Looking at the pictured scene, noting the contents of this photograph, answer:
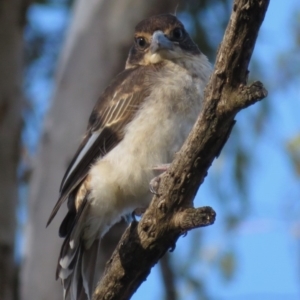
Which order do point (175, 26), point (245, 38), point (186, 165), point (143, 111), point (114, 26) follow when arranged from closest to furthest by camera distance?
1. point (245, 38)
2. point (186, 165)
3. point (143, 111)
4. point (175, 26)
5. point (114, 26)

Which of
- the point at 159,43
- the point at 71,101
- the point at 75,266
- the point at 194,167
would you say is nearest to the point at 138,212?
the point at 75,266

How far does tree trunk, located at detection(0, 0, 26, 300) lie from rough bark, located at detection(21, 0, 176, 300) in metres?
0.58

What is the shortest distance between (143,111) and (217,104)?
123cm

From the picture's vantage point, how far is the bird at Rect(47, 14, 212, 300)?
425 centimetres

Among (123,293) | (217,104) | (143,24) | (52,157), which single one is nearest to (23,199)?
(52,157)

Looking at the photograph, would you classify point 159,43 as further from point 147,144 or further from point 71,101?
point 71,101

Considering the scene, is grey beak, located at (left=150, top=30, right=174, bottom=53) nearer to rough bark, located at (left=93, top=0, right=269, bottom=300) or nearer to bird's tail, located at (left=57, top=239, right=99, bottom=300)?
bird's tail, located at (left=57, top=239, right=99, bottom=300)

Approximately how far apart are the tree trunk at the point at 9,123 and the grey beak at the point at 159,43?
1051mm

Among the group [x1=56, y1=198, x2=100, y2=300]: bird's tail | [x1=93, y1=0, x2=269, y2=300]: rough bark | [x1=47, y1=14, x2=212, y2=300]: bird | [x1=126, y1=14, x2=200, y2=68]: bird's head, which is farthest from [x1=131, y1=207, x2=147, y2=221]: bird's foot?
[x1=93, y1=0, x2=269, y2=300]: rough bark

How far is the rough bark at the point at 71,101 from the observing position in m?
5.70

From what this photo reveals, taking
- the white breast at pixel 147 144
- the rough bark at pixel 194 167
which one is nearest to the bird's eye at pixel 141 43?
the white breast at pixel 147 144

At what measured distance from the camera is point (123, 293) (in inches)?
140

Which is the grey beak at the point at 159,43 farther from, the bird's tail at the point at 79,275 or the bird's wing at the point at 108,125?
the bird's tail at the point at 79,275

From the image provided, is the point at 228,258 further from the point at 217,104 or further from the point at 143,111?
the point at 217,104
